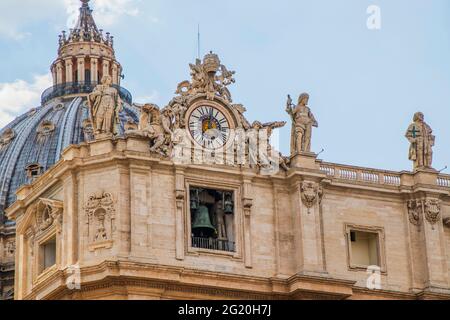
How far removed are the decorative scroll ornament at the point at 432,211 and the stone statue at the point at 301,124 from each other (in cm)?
612

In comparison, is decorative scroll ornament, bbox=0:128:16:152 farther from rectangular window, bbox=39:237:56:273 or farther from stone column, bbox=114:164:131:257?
stone column, bbox=114:164:131:257

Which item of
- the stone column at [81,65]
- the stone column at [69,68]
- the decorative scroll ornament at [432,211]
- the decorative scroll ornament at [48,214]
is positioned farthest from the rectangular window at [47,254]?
the stone column at [69,68]

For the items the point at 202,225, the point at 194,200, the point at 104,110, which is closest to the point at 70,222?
the point at 104,110

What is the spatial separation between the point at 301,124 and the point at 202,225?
6.94 metres

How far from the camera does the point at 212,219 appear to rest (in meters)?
75.9

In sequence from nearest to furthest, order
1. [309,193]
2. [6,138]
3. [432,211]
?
[309,193]
[432,211]
[6,138]

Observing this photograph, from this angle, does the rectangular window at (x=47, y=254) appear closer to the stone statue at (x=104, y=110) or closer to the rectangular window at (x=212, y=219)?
the stone statue at (x=104, y=110)

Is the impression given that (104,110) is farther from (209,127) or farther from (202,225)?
(202,225)

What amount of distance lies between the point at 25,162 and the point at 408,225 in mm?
59537

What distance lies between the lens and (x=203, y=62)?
77750 mm

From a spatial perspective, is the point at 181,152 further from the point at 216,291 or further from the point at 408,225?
the point at 408,225

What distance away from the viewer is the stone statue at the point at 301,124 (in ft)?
255

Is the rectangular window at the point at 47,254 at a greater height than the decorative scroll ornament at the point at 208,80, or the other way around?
the decorative scroll ornament at the point at 208,80

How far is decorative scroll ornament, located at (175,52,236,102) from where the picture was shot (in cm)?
7731
